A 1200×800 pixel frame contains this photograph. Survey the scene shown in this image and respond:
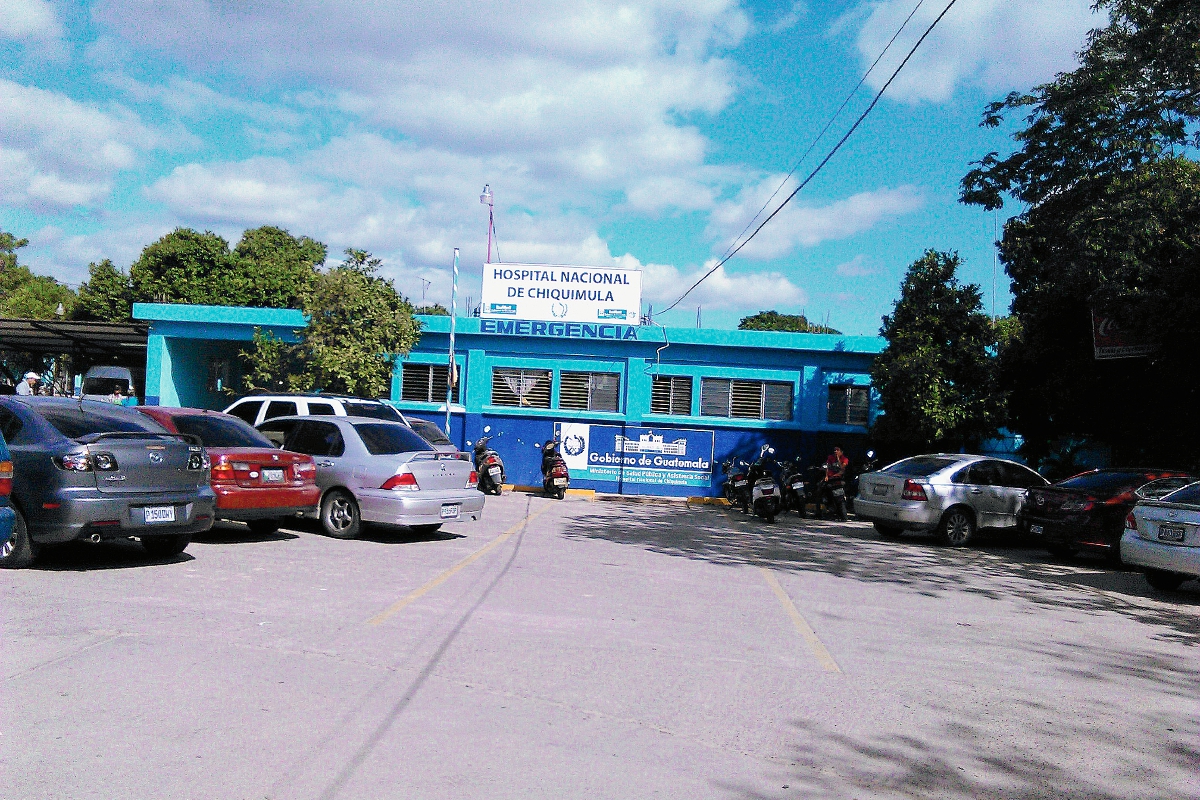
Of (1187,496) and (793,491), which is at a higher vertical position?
(1187,496)

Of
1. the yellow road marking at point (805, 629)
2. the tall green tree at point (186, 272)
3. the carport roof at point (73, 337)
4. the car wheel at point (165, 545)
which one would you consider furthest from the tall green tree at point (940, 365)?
the tall green tree at point (186, 272)

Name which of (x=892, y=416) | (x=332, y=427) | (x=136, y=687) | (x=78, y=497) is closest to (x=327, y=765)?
(x=136, y=687)

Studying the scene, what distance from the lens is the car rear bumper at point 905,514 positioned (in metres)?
16.6

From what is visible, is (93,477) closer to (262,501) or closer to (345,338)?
(262,501)

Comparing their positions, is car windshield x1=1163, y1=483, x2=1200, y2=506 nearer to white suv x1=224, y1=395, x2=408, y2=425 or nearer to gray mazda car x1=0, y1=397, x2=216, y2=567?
white suv x1=224, y1=395, x2=408, y2=425

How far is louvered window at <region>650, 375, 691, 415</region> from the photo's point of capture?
27.0 meters

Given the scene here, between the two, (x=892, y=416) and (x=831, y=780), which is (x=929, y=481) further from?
(x=831, y=780)

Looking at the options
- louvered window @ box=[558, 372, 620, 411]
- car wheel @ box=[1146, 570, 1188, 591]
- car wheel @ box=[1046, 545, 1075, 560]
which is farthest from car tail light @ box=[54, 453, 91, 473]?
louvered window @ box=[558, 372, 620, 411]

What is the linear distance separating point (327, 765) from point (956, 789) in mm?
3071

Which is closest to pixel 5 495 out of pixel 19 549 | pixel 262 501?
pixel 19 549

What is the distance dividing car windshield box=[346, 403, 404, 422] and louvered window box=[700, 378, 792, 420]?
39.3 ft

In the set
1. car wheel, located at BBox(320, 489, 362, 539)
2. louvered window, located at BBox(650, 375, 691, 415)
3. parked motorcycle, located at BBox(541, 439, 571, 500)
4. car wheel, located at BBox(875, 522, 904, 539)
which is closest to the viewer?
car wheel, located at BBox(320, 489, 362, 539)

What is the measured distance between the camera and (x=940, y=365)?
2192cm

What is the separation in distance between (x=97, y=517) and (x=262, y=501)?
2.72 metres
